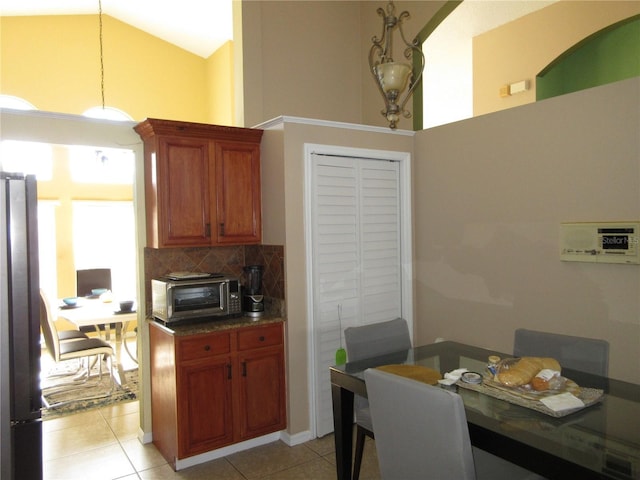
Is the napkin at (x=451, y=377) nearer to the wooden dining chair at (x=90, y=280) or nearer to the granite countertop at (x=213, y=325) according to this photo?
the granite countertop at (x=213, y=325)

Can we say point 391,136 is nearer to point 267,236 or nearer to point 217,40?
point 267,236

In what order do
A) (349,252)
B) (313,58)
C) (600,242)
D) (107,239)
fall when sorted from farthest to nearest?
(107,239), (313,58), (349,252), (600,242)

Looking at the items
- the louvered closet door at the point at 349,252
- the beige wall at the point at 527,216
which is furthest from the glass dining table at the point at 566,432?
the louvered closet door at the point at 349,252

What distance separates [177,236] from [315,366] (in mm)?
1319

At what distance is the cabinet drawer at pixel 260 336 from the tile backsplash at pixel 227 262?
0.45ft

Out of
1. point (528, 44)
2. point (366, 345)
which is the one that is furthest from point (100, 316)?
point (528, 44)

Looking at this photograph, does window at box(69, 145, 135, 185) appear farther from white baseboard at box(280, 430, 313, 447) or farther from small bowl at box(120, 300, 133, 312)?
white baseboard at box(280, 430, 313, 447)

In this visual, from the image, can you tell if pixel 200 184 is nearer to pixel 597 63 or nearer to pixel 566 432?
pixel 566 432

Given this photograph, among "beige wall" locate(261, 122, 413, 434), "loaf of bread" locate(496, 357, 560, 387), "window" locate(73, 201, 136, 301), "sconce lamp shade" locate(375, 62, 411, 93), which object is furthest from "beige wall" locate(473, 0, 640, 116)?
"window" locate(73, 201, 136, 301)

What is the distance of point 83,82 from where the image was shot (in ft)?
21.7

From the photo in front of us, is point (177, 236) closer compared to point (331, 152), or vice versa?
point (177, 236)

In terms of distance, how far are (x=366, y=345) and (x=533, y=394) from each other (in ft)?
3.42

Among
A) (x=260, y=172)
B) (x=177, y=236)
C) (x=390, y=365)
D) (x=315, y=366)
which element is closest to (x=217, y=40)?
(x=260, y=172)

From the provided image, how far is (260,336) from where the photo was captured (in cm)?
334
